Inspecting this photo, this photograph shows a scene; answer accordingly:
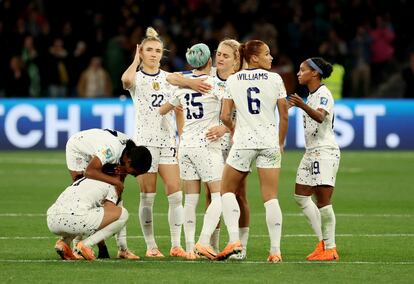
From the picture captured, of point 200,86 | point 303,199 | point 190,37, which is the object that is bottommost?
point 303,199

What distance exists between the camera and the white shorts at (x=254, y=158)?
12.2 meters

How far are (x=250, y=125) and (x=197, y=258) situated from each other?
1.43m

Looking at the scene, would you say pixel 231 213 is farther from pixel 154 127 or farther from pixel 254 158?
pixel 154 127

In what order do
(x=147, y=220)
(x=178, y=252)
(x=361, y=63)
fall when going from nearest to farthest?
(x=178, y=252), (x=147, y=220), (x=361, y=63)

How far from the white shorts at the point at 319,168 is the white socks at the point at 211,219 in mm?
917

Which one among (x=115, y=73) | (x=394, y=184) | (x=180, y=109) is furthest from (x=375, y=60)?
(x=180, y=109)

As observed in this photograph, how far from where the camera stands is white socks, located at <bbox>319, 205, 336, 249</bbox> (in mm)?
12648

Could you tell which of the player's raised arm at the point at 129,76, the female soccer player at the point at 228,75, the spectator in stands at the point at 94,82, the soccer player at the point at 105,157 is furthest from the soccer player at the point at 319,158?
the spectator in stands at the point at 94,82

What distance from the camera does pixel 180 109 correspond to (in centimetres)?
1305

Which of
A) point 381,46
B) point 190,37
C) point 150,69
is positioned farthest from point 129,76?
point 381,46

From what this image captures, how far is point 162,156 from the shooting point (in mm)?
13164

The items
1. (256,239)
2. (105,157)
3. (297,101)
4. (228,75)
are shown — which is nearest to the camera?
(105,157)

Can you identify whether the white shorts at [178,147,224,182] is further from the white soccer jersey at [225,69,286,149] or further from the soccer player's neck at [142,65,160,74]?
the soccer player's neck at [142,65,160,74]

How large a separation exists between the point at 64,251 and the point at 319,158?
2.71m
